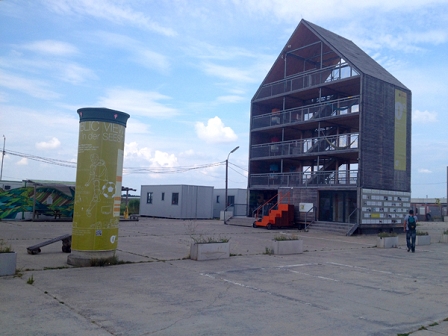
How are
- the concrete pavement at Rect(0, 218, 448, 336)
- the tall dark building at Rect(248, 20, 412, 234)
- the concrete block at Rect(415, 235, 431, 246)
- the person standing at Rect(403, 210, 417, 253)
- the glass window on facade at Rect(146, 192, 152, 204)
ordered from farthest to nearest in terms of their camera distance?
1. the glass window on facade at Rect(146, 192, 152, 204)
2. the tall dark building at Rect(248, 20, 412, 234)
3. the concrete block at Rect(415, 235, 431, 246)
4. the person standing at Rect(403, 210, 417, 253)
5. the concrete pavement at Rect(0, 218, 448, 336)

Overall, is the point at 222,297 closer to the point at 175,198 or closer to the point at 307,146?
the point at 307,146

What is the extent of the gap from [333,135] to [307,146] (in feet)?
7.45

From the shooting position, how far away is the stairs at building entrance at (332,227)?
89.7ft

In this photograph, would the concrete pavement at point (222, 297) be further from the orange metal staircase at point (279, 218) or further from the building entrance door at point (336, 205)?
the orange metal staircase at point (279, 218)

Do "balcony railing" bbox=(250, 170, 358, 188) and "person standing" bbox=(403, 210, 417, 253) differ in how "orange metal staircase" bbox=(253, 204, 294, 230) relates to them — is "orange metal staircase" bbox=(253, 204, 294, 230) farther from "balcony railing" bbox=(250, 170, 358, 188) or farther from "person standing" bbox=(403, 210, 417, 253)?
"person standing" bbox=(403, 210, 417, 253)

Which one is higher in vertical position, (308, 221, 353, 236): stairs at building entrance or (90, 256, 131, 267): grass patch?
(308, 221, 353, 236): stairs at building entrance

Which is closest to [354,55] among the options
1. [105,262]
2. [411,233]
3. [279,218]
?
[279,218]

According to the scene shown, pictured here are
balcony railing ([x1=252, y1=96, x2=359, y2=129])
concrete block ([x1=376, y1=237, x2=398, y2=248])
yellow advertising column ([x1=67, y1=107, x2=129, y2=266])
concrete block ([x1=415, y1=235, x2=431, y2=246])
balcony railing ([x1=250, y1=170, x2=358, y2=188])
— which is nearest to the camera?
yellow advertising column ([x1=67, y1=107, x2=129, y2=266])

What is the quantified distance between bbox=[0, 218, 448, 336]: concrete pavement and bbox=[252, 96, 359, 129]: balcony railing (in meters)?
17.5

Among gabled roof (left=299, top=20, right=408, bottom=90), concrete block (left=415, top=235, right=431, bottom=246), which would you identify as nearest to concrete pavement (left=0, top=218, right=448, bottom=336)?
concrete block (left=415, top=235, right=431, bottom=246)

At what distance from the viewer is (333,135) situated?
1207 inches

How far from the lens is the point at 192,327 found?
20.8ft

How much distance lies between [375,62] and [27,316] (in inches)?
1338

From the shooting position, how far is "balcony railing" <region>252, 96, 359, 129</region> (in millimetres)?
29688
